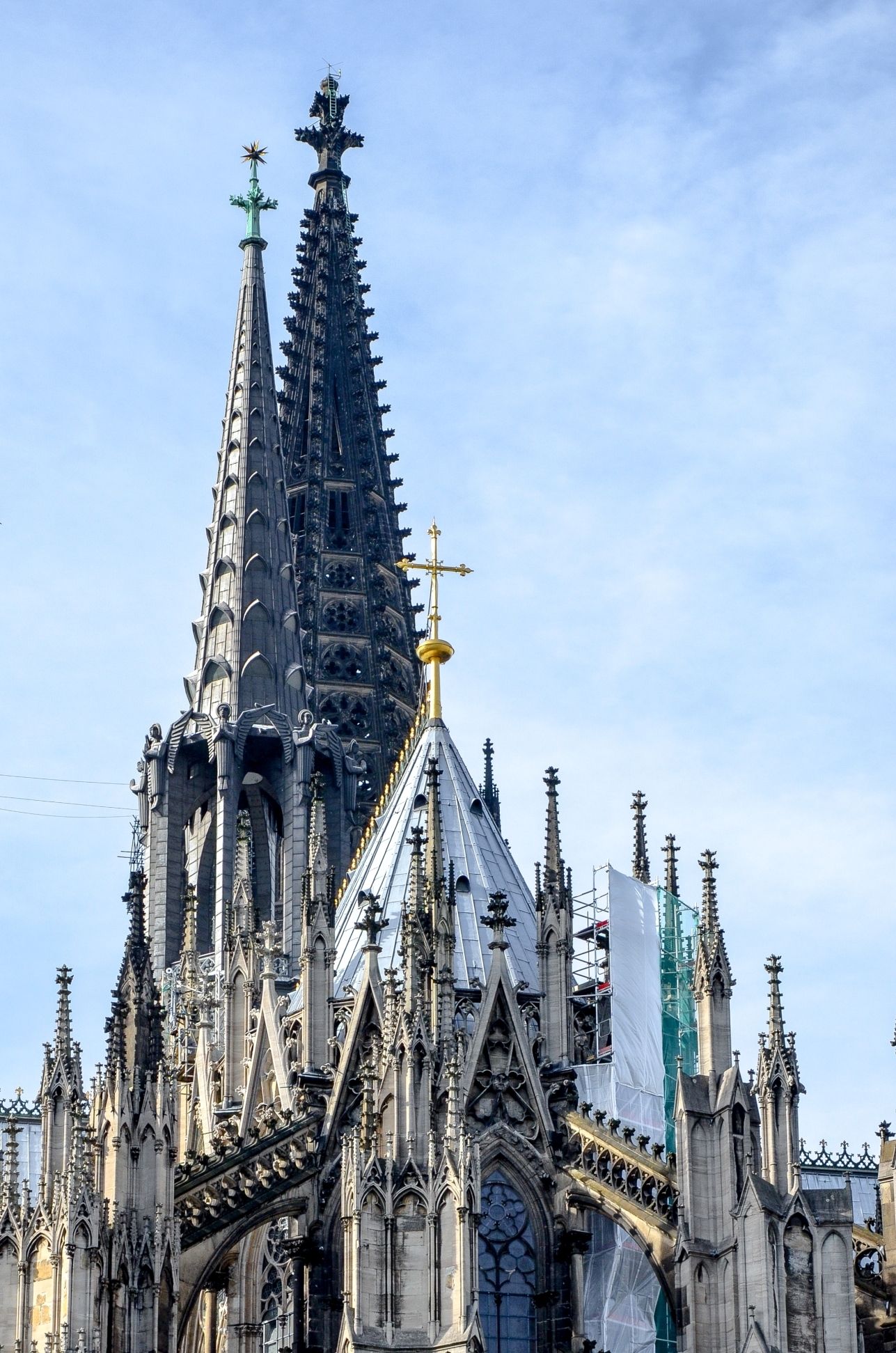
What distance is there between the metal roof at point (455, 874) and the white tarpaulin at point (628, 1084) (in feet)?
6.00

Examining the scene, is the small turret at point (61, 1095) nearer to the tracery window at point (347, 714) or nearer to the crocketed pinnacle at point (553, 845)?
the crocketed pinnacle at point (553, 845)

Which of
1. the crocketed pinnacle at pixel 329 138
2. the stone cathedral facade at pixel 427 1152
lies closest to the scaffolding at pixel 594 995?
the stone cathedral facade at pixel 427 1152

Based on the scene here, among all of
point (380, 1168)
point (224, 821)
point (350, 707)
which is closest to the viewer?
point (380, 1168)

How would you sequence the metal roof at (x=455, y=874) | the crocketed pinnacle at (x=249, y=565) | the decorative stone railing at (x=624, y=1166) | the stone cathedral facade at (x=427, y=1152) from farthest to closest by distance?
the crocketed pinnacle at (x=249, y=565)
the metal roof at (x=455, y=874)
the decorative stone railing at (x=624, y=1166)
the stone cathedral facade at (x=427, y=1152)

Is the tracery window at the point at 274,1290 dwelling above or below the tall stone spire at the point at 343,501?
below

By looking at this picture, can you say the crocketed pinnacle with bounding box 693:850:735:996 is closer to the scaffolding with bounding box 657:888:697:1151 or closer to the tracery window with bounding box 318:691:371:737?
the scaffolding with bounding box 657:888:697:1151

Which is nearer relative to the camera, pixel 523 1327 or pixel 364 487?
pixel 523 1327

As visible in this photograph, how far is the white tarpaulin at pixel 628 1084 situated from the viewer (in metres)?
55.5

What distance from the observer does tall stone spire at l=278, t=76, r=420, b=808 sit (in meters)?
94.1

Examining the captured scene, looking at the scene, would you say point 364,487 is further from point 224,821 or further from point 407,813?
point 407,813

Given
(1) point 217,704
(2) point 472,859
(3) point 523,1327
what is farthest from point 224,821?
(3) point 523,1327

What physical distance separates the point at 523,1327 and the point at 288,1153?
4701mm

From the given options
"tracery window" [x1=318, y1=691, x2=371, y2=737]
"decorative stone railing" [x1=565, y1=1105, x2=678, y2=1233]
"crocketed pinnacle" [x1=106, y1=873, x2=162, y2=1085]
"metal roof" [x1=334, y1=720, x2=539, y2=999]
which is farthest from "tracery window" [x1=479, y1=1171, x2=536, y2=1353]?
"tracery window" [x1=318, y1=691, x2=371, y2=737]

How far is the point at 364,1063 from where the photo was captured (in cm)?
5566
